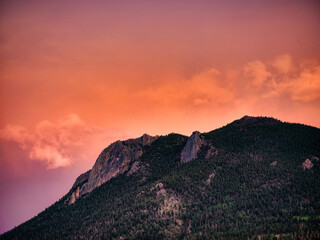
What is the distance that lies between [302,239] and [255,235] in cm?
2614

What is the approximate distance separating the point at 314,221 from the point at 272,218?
1015 inches

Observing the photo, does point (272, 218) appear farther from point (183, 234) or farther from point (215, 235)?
point (183, 234)

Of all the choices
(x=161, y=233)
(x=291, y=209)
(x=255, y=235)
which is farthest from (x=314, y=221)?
(x=161, y=233)

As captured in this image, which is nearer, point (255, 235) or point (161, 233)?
point (255, 235)

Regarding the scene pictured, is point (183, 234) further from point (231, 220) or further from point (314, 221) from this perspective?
point (314, 221)

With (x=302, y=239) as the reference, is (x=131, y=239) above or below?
above

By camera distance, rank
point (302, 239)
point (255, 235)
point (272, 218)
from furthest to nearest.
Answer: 1. point (272, 218)
2. point (255, 235)
3. point (302, 239)

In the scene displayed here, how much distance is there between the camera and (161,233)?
19788 cm

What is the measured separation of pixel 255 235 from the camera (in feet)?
564

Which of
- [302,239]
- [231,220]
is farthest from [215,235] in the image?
[302,239]

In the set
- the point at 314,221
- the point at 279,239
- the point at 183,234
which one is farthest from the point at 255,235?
the point at 183,234

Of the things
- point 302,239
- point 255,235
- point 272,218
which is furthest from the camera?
point 272,218

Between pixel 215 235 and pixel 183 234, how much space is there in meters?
26.0

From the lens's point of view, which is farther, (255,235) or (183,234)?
(183,234)
